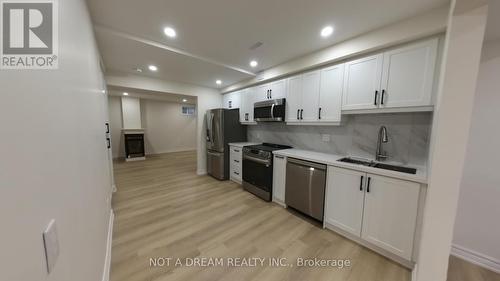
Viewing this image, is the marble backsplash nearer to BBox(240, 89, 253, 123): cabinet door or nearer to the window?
BBox(240, 89, 253, 123): cabinet door

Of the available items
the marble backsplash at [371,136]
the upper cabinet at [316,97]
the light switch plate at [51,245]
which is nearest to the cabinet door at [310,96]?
the upper cabinet at [316,97]

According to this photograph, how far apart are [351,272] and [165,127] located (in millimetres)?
7882

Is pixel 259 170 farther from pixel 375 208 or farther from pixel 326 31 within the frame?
pixel 326 31

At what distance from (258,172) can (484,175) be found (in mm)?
2783

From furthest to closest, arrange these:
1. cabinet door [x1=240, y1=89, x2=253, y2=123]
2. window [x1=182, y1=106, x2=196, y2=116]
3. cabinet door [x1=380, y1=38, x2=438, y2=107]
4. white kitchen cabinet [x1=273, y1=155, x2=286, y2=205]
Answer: window [x1=182, y1=106, x2=196, y2=116] → cabinet door [x1=240, y1=89, x2=253, y2=123] → white kitchen cabinet [x1=273, y1=155, x2=286, y2=205] → cabinet door [x1=380, y1=38, x2=438, y2=107]

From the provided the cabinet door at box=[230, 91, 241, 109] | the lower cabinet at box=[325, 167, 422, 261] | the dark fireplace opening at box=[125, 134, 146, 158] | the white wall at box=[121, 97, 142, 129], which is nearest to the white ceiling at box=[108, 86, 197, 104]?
the white wall at box=[121, 97, 142, 129]

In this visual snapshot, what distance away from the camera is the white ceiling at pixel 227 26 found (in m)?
1.62

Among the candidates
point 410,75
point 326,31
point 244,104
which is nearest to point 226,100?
point 244,104

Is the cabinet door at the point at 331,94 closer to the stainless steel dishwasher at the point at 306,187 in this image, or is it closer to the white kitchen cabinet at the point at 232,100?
the stainless steel dishwasher at the point at 306,187

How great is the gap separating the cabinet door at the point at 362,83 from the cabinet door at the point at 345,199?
90cm

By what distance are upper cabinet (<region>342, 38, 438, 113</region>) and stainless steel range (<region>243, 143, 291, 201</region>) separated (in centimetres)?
150

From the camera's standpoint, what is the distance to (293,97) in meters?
3.06

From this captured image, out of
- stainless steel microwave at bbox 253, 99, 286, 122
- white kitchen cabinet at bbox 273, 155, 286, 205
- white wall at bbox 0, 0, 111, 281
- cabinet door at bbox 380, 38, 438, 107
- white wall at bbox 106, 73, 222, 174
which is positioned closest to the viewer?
white wall at bbox 0, 0, 111, 281

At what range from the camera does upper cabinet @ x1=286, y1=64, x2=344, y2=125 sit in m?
2.48
